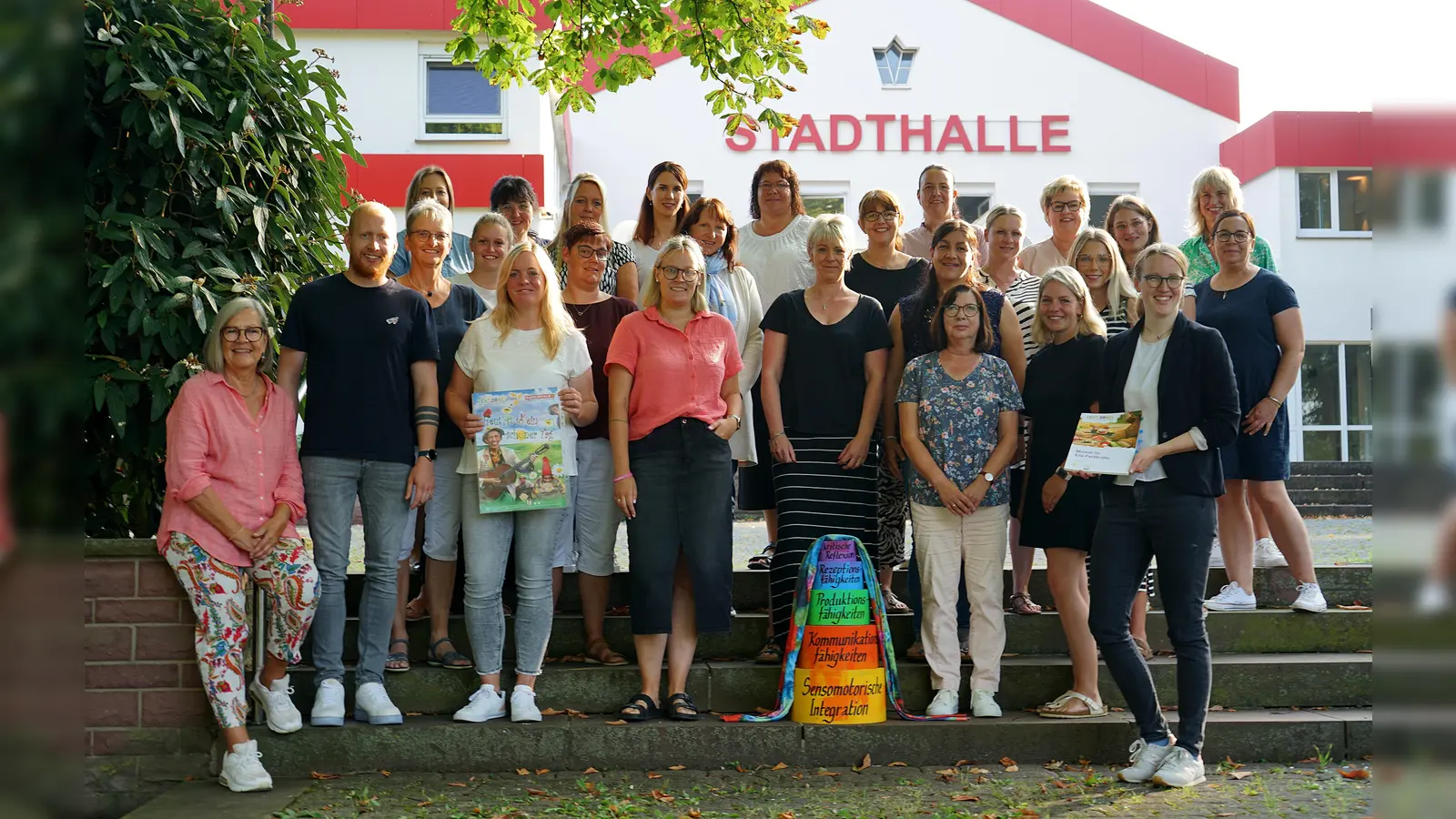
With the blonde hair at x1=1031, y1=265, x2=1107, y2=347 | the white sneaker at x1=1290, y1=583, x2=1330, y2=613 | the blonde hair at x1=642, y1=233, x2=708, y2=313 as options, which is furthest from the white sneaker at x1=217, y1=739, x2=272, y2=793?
the white sneaker at x1=1290, y1=583, x2=1330, y2=613

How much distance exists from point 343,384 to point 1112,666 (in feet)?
11.6

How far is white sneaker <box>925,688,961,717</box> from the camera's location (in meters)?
5.80

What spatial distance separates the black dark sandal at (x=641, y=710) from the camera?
5660 mm

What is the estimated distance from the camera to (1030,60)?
77.2 ft

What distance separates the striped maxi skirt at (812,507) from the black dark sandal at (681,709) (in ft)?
2.14

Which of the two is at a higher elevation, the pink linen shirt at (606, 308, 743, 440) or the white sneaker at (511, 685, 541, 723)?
the pink linen shirt at (606, 308, 743, 440)

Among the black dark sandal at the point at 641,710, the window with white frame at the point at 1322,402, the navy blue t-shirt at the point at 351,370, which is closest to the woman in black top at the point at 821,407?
the black dark sandal at the point at 641,710

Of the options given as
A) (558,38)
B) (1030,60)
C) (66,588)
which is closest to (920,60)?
(1030,60)

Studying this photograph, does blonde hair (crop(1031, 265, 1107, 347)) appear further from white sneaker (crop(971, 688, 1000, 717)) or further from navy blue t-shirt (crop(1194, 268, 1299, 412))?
white sneaker (crop(971, 688, 1000, 717))

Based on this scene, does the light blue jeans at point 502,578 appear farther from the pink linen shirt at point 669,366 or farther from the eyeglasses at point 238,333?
the eyeglasses at point 238,333

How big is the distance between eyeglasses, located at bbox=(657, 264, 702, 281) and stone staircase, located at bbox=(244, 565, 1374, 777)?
177 centimetres

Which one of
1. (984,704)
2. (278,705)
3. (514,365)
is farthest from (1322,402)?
(278,705)

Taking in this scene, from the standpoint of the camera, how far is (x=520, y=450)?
18.6ft

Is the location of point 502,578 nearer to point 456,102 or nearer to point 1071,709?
point 1071,709
